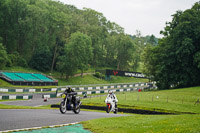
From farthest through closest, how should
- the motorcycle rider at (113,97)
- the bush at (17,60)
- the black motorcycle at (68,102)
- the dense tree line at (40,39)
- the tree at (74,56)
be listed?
the tree at (74,56)
the dense tree line at (40,39)
the bush at (17,60)
the motorcycle rider at (113,97)
the black motorcycle at (68,102)

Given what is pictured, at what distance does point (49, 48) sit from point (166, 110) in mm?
64596

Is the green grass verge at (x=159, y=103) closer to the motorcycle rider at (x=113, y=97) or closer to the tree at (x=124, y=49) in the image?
the motorcycle rider at (x=113, y=97)

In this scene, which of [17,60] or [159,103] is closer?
[159,103]

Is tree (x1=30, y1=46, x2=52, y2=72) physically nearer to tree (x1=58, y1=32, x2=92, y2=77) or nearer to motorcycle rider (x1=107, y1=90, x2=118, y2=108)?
tree (x1=58, y1=32, x2=92, y2=77)

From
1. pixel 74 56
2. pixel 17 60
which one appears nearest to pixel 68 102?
pixel 17 60

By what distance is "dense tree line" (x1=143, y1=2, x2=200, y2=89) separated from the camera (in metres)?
59.6

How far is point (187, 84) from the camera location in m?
62.1

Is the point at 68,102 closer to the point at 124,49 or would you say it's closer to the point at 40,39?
the point at 40,39

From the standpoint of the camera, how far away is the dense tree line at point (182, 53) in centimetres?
5959

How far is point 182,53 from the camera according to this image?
2343 inches

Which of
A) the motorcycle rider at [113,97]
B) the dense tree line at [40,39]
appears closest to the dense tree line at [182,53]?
the dense tree line at [40,39]

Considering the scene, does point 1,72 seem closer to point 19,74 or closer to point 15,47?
point 19,74

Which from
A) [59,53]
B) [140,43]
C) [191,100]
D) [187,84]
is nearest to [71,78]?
[59,53]

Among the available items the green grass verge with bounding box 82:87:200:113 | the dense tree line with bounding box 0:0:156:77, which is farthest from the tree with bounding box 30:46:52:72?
the green grass verge with bounding box 82:87:200:113
